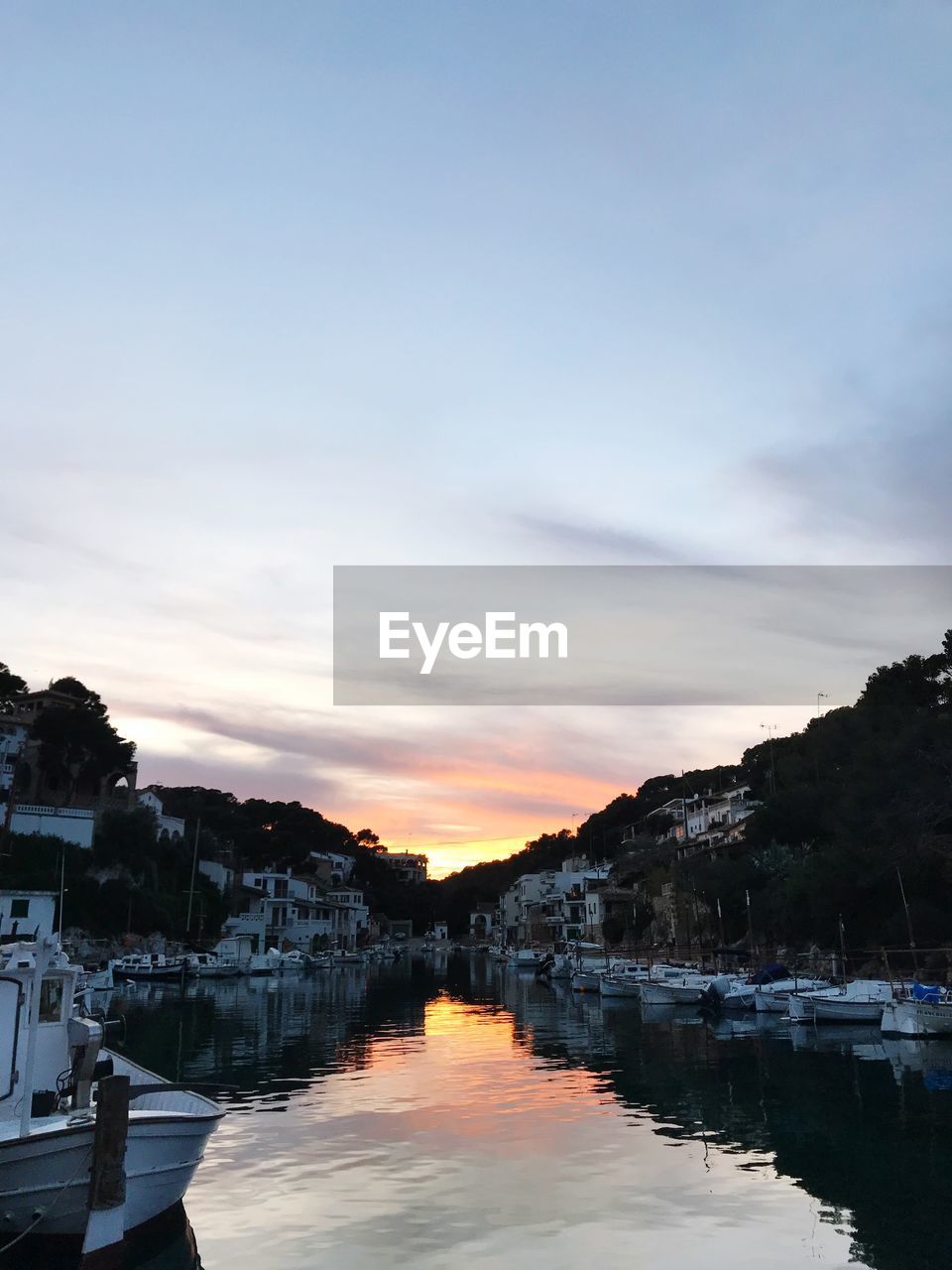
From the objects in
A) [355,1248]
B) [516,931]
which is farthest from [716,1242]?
[516,931]

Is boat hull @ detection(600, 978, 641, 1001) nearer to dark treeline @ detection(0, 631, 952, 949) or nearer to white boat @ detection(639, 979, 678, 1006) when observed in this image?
white boat @ detection(639, 979, 678, 1006)

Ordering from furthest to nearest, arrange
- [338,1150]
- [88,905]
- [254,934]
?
[254,934]
[88,905]
[338,1150]

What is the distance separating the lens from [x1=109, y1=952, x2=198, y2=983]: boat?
74.2m

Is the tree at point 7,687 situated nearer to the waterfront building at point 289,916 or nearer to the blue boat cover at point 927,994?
the waterfront building at point 289,916

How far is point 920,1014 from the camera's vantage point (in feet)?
119

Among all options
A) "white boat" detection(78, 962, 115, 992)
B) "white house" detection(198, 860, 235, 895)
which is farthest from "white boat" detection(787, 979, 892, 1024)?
"white house" detection(198, 860, 235, 895)

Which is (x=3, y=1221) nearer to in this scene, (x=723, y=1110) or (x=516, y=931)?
(x=723, y=1110)

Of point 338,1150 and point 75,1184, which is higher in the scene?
point 75,1184

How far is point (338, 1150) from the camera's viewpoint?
19547 millimetres

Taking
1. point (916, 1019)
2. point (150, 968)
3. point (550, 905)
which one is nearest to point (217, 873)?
point (150, 968)

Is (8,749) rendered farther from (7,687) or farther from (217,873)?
(217,873)

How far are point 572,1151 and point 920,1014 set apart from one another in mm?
22091

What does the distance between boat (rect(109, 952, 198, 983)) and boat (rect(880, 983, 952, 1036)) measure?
5234 cm

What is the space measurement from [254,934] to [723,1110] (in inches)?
3674
